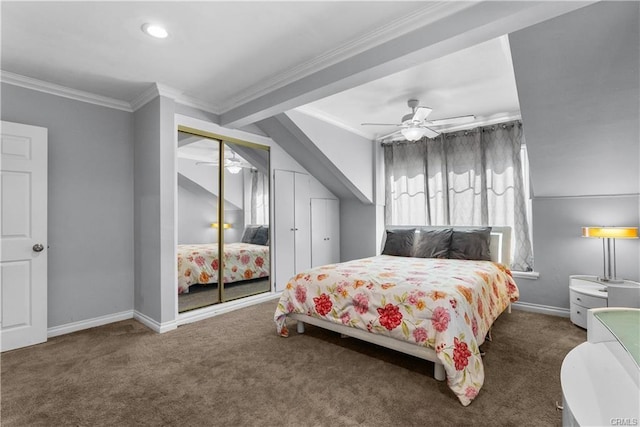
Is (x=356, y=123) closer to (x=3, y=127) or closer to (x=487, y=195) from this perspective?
(x=487, y=195)

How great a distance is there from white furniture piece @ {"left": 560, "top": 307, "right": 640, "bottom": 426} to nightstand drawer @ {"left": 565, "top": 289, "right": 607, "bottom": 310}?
2.36 meters

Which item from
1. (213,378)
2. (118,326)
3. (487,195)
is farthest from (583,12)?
(118,326)

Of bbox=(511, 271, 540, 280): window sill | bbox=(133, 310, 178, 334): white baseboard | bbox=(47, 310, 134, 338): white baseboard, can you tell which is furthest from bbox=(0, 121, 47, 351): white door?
bbox=(511, 271, 540, 280): window sill

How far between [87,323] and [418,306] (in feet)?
11.0

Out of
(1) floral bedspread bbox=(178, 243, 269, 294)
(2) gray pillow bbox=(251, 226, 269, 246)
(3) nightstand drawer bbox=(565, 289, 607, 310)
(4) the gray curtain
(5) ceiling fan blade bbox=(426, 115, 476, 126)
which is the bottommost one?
(3) nightstand drawer bbox=(565, 289, 607, 310)

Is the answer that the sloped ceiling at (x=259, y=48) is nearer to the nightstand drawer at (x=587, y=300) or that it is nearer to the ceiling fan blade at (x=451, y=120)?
the ceiling fan blade at (x=451, y=120)

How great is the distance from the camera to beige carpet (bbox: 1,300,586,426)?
1.77 meters

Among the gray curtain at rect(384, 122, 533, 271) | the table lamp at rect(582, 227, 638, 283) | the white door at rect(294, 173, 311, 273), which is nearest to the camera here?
the table lamp at rect(582, 227, 638, 283)

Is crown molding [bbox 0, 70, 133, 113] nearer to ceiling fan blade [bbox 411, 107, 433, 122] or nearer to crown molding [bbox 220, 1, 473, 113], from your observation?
crown molding [bbox 220, 1, 473, 113]

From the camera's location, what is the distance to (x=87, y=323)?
3.23 m

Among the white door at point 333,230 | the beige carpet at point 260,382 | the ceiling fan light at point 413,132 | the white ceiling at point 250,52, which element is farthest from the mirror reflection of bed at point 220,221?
the ceiling fan light at point 413,132

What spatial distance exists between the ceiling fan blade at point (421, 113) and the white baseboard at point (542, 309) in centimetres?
257

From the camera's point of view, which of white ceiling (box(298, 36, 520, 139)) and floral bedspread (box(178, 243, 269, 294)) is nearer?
white ceiling (box(298, 36, 520, 139))

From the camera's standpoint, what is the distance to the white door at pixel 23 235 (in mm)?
2688
